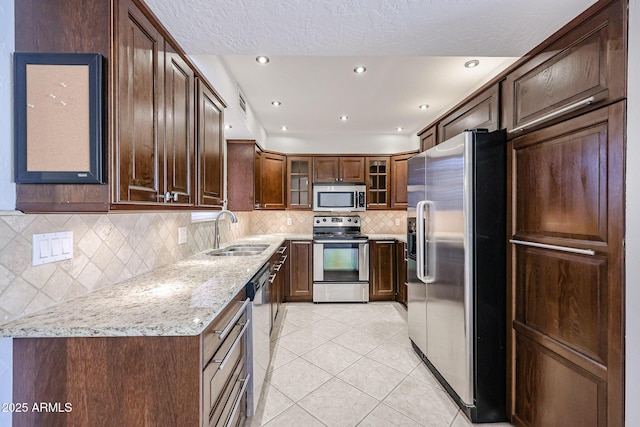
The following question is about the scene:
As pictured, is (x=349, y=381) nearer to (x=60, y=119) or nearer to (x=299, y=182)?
(x=60, y=119)

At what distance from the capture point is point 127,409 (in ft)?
3.13

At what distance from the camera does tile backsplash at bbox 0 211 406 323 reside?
3.22ft

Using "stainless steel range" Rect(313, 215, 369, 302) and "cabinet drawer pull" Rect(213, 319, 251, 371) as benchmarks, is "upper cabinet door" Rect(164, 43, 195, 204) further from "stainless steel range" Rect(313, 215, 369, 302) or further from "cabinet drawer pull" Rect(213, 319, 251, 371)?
"stainless steel range" Rect(313, 215, 369, 302)

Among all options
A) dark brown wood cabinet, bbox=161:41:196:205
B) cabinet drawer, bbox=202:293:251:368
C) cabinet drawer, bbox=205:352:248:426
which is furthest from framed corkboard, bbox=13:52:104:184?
cabinet drawer, bbox=205:352:248:426

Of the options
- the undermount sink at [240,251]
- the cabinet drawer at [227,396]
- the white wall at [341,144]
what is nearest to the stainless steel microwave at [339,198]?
the white wall at [341,144]

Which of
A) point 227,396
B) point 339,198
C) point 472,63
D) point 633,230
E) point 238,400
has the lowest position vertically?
point 238,400

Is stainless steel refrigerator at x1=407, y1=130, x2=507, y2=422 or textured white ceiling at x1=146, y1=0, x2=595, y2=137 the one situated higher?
textured white ceiling at x1=146, y1=0, x2=595, y2=137

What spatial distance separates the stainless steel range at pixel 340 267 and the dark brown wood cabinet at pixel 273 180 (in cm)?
85


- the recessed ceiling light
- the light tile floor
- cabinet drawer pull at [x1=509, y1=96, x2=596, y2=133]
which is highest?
the recessed ceiling light

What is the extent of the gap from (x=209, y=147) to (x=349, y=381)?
79.5 inches

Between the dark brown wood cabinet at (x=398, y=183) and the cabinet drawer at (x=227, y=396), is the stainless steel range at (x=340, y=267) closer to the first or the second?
the dark brown wood cabinet at (x=398, y=183)

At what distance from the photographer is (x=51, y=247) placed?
3.63ft

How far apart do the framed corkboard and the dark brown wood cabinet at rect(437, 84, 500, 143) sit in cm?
209

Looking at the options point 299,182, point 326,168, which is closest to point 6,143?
point 299,182
